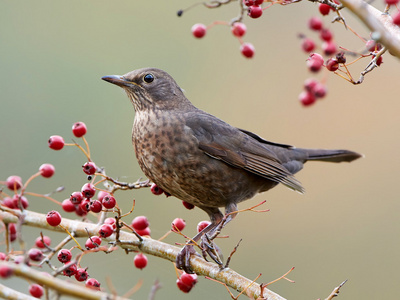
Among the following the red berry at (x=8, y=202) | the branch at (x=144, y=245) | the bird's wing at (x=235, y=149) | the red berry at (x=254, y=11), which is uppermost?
the red berry at (x=254, y=11)

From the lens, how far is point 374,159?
6320 mm

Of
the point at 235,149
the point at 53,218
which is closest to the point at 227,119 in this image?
the point at 235,149

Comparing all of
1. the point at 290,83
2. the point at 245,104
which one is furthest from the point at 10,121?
the point at 290,83

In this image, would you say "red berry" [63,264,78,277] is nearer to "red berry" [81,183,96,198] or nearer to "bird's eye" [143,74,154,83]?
"red berry" [81,183,96,198]

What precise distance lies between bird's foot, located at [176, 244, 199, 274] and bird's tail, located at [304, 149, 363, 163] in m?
1.85

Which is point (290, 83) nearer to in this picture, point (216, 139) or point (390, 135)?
point (390, 135)

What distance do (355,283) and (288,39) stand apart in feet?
9.42

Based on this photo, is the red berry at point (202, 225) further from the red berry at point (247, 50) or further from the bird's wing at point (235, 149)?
the red berry at point (247, 50)

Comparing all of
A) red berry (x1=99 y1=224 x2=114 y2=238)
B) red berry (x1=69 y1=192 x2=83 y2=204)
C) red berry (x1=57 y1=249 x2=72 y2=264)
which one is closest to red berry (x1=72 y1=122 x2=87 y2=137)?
red berry (x1=69 y1=192 x2=83 y2=204)

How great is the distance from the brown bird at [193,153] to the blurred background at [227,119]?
155 cm

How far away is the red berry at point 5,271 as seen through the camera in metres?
1.68

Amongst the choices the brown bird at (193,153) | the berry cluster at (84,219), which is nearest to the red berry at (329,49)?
the brown bird at (193,153)

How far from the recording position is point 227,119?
260 inches

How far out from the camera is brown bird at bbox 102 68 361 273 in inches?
142
